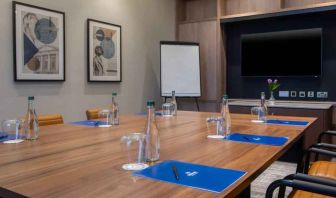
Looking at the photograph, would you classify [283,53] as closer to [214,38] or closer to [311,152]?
[214,38]

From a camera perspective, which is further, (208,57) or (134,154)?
(208,57)

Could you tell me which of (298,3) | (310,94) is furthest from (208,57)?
(310,94)

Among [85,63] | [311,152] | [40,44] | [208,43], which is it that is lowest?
[311,152]

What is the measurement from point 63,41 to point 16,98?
0.85 metres

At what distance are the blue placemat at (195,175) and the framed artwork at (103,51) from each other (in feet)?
10.1

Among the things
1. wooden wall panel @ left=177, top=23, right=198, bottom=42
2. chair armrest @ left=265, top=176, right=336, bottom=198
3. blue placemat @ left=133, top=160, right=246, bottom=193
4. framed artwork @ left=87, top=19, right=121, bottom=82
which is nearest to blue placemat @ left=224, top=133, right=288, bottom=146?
chair armrest @ left=265, top=176, right=336, bottom=198

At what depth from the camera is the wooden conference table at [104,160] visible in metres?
0.86

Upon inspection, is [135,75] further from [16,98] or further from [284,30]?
[284,30]

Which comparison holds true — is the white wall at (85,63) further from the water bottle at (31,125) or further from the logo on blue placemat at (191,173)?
the logo on blue placemat at (191,173)

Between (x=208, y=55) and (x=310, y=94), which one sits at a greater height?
(x=208, y=55)

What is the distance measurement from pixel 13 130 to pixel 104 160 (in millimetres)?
1015

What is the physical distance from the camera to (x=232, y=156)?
125 cm

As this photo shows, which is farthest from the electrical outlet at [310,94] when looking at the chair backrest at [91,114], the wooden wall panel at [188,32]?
the chair backrest at [91,114]

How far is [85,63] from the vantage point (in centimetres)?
391
